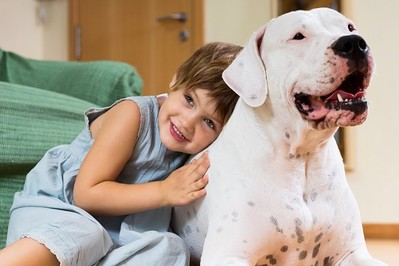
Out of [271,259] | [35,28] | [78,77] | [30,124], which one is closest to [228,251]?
[271,259]

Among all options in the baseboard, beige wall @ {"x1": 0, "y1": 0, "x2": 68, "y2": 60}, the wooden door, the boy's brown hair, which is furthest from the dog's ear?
beige wall @ {"x1": 0, "y1": 0, "x2": 68, "y2": 60}

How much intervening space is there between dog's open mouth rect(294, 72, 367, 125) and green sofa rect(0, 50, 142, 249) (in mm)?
889

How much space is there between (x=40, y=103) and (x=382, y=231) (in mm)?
1988

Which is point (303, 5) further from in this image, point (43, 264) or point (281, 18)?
point (43, 264)

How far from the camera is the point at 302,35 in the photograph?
1082 mm

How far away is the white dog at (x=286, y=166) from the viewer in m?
1.05

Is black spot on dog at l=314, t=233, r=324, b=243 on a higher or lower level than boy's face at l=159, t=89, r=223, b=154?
lower

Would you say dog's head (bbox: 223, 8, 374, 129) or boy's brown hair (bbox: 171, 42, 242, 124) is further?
boy's brown hair (bbox: 171, 42, 242, 124)

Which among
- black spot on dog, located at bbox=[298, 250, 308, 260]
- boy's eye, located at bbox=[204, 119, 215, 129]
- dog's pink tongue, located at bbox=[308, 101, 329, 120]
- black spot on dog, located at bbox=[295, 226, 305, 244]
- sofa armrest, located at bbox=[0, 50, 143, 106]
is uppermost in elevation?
dog's pink tongue, located at bbox=[308, 101, 329, 120]

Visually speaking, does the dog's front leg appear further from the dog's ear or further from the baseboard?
the baseboard

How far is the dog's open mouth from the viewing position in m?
0.98

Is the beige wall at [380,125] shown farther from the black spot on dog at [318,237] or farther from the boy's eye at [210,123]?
the black spot on dog at [318,237]

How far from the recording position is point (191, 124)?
4.51 ft

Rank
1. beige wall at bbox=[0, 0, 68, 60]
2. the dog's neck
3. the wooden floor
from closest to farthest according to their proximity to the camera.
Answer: the dog's neck < the wooden floor < beige wall at bbox=[0, 0, 68, 60]
